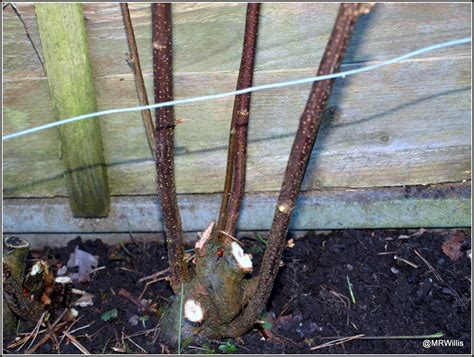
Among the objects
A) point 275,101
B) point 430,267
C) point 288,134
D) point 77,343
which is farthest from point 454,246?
point 77,343

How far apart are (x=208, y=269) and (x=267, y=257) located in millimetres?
228

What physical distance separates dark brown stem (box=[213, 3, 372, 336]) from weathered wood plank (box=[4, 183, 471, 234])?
55 cm

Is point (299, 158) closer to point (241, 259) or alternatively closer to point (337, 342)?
point (241, 259)

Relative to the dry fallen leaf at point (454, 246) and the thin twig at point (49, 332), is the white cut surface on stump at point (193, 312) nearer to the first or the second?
the thin twig at point (49, 332)

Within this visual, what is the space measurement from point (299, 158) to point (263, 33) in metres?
0.69

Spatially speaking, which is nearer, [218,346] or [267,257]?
[267,257]

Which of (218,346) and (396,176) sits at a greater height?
(396,176)

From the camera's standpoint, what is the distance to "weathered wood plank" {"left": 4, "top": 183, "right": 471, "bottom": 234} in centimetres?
237

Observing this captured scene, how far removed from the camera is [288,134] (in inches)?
88.7

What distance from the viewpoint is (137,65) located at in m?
1.81

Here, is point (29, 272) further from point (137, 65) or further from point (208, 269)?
point (137, 65)

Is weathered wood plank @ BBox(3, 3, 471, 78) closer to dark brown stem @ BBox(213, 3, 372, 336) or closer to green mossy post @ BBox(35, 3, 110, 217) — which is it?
green mossy post @ BBox(35, 3, 110, 217)

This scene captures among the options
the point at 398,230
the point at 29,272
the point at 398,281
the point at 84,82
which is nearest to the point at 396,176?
the point at 398,230

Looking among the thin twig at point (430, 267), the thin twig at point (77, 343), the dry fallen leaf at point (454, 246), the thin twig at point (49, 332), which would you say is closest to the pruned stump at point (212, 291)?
the thin twig at point (77, 343)
